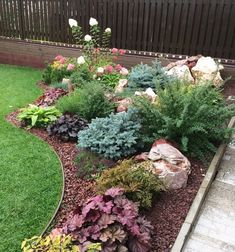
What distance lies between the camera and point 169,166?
3.50 meters

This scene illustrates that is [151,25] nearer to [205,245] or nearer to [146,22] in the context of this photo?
[146,22]

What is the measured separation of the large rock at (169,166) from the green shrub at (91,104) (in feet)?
4.38

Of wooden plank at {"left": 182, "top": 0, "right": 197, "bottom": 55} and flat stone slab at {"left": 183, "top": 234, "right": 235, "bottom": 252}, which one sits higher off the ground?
wooden plank at {"left": 182, "top": 0, "right": 197, "bottom": 55}

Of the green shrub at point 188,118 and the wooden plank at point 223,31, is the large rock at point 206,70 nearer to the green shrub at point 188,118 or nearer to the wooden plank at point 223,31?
the wooden plank at point 223,31

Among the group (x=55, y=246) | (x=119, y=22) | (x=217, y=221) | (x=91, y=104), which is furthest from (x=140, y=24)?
(x=55, y=246)

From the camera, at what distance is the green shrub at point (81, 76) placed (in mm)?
5984

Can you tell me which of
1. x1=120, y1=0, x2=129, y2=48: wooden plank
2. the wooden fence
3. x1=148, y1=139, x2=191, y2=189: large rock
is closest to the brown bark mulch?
x1=148, y1=139, x2=191, y2=189: large rock

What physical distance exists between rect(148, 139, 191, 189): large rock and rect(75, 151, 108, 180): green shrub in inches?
23.9

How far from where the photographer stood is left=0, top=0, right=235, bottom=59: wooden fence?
6.55 m

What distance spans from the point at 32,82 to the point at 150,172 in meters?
4.91

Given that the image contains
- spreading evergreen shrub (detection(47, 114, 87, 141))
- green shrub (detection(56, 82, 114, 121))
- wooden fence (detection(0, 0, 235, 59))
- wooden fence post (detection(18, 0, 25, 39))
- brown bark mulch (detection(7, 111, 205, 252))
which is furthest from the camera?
wooden fence post (detection(18, 0, 25, 39))

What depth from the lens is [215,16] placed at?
6496mm

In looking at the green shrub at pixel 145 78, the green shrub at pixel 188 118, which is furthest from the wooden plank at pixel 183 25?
the green shrub at pixel 188 118

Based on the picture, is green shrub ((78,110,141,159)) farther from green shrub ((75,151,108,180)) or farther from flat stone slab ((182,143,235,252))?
flat stone slab ((182,143,235,252))
